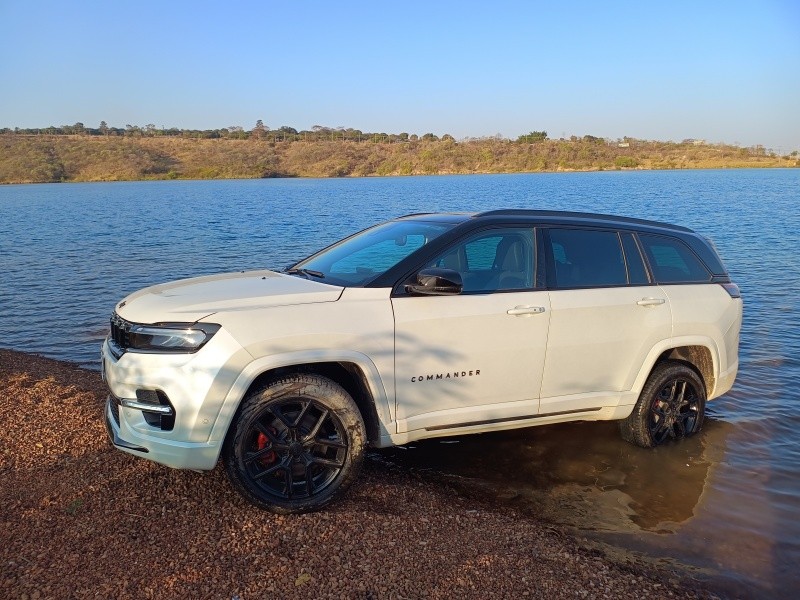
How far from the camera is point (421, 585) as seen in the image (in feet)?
11.5

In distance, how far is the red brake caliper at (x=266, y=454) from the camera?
13.6 feet

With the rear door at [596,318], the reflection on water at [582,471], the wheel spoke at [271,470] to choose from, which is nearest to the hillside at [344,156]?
the reflection on water at [582,471]

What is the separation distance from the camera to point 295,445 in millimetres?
4176

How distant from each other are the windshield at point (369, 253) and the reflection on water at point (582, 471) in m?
1.64

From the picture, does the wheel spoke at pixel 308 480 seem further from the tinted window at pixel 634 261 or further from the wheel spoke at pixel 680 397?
the wheel spoke at pixel 680 397

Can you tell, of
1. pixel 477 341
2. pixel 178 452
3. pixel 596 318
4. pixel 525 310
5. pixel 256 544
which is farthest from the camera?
pixel 596 318

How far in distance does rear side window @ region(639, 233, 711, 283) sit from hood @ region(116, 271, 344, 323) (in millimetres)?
2807

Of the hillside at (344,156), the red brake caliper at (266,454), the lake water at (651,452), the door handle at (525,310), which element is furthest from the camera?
the hillside at (344,156)

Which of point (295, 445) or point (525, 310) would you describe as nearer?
point (295, 445)

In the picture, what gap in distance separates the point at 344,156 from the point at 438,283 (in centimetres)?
12926

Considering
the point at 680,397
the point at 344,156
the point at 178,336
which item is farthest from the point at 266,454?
the point at 344,156

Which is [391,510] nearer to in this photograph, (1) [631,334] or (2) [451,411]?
(2) [451,411]

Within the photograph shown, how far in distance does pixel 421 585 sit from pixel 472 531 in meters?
0.73

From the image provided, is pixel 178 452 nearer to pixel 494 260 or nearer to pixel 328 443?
pixel 328 443
